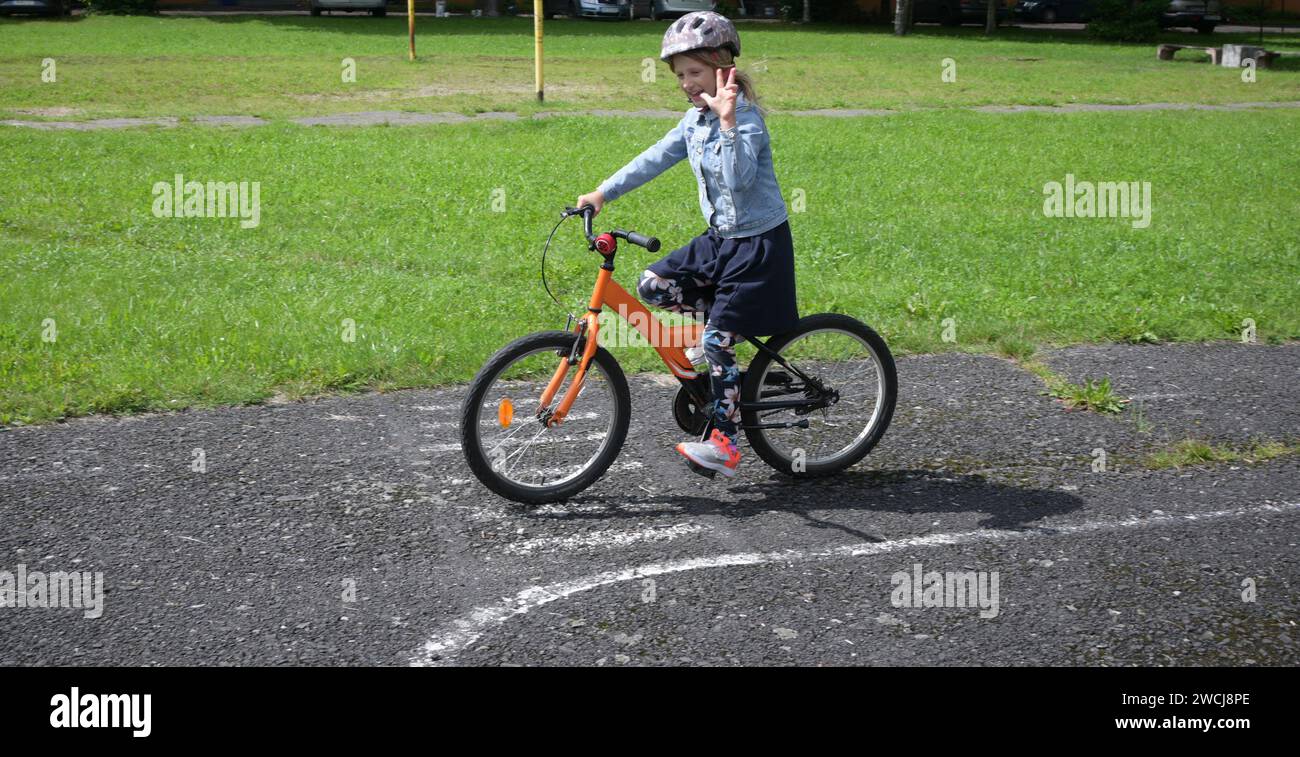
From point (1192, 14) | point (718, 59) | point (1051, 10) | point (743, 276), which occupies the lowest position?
point (743, 276)

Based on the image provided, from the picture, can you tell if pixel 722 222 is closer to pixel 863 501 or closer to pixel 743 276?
pixel 743 276

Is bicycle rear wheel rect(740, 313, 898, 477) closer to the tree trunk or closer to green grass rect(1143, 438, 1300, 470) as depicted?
green grass rect(1143, 438, 1300, 470)

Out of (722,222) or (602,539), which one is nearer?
(602,539)

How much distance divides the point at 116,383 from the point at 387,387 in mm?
1336

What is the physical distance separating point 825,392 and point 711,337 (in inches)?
24.7

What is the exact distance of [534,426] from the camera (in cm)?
541

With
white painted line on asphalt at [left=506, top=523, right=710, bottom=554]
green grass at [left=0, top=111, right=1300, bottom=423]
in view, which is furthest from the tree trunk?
white painted line on asphalt at [left=506, top=523, right=710, bottom=554]

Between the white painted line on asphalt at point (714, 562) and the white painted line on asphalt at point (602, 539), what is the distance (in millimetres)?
249

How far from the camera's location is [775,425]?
5445 millimetres

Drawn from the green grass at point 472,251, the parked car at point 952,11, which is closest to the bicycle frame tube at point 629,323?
the green grass at point 472,251

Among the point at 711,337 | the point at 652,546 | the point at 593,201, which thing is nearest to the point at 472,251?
the point at 593,201

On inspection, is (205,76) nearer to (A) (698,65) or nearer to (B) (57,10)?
(B) (57,10)

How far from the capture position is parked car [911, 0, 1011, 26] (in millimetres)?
41094

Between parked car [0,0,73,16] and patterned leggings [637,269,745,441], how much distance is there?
3269 centimetres
